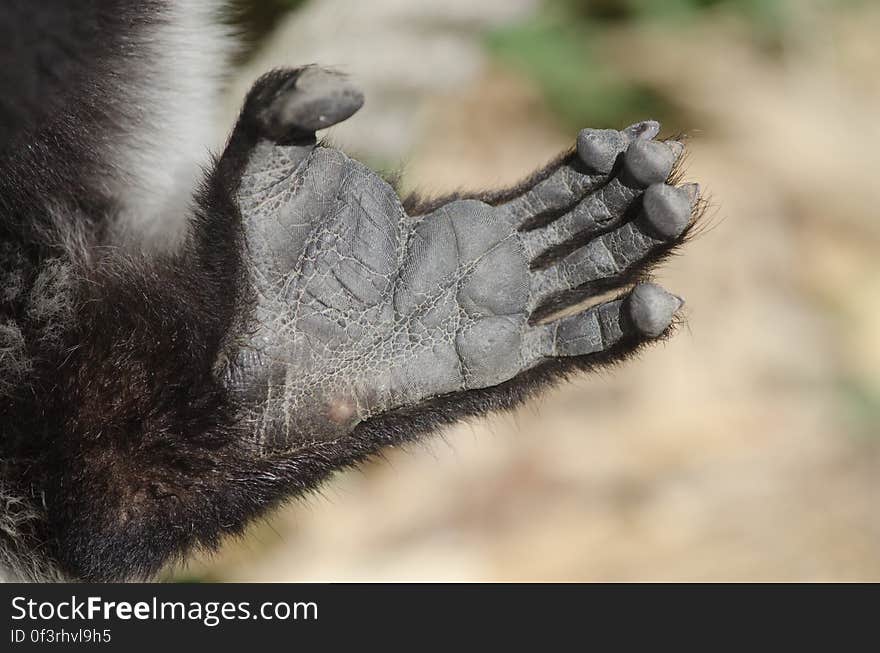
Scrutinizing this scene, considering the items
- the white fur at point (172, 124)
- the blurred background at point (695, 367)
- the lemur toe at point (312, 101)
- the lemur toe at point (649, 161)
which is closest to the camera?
the lemur toe at point (312, 101)

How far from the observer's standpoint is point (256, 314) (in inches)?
34.2

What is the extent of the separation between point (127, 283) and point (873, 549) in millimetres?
1657

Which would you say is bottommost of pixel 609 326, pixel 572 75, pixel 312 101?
pixel 572 75

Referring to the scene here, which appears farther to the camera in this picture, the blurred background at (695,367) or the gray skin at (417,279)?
the blurred background at (695,367)

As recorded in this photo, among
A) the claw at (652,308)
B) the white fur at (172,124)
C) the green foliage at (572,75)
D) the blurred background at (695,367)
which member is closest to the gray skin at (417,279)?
the claw at (652,308)

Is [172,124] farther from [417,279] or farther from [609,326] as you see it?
[609,326]

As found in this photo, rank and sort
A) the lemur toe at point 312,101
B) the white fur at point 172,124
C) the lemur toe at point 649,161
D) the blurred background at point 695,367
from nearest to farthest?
the lemur toe at point 312,101 < the lemur toe at point 649,161 < the white fur at point 172,124 < the blurred background at point 695,367

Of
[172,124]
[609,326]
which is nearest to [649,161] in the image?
[609,326]

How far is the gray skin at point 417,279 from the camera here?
2.77 ft

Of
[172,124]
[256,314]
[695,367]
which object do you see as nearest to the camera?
[256,314]

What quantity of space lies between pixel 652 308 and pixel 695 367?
1220 mm

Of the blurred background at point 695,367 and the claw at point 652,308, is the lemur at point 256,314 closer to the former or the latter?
the claw at point 652,308

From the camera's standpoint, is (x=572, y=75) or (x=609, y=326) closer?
(x=609, y=326)
